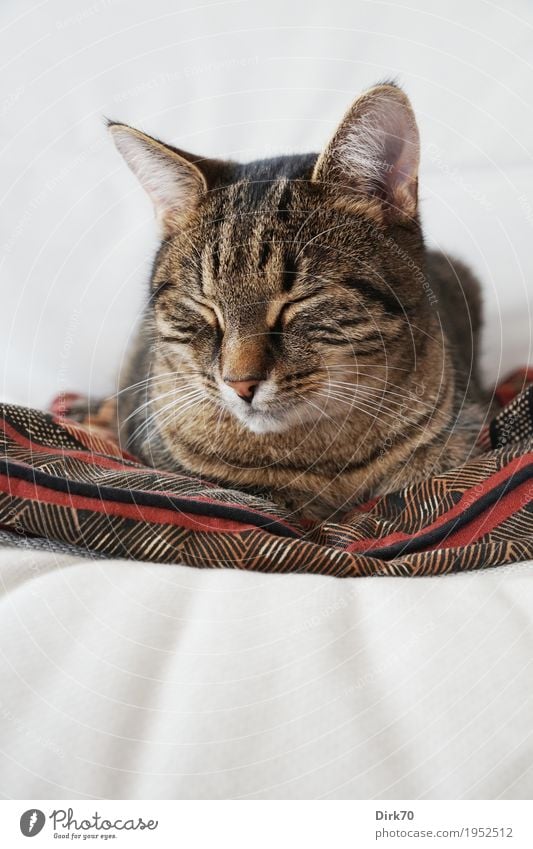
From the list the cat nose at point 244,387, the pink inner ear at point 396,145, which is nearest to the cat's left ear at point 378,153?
the pink inner ear at point 396,145

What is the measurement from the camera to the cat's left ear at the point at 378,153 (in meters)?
0.86

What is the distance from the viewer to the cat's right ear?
3.18 feet

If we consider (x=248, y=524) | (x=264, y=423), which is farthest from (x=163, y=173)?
(x=248, y=524)

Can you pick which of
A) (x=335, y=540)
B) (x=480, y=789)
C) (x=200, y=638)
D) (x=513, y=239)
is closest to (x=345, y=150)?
(x=335, y=540)

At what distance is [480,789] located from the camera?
1.72ft

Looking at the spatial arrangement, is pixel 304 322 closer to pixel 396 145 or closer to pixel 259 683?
pixel 396 145

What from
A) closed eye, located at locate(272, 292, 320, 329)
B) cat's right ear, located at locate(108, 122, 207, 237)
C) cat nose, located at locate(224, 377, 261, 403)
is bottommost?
cat nose, located at locate(224, 377, 261, 403)

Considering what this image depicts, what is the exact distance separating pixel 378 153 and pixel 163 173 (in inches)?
12.6

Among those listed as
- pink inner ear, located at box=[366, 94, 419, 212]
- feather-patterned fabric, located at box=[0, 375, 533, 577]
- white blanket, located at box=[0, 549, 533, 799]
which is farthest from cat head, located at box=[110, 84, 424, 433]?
white blanket, located at box=[0, 549, 533, 799]

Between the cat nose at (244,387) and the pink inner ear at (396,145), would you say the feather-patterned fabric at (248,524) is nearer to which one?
the cat nose at (244,387)

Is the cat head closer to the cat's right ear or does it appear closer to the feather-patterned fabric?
the cat's right ear

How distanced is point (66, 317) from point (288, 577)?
111cm

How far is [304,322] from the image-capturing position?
88 centimetres
